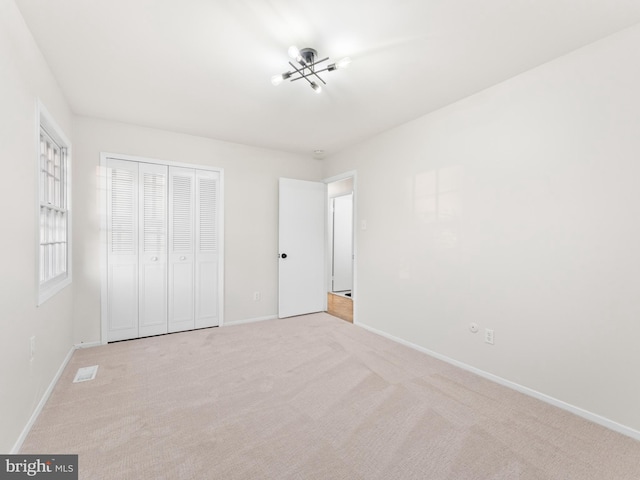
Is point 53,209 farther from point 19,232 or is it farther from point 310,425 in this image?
point 310,425

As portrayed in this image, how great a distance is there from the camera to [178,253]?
3.91 m

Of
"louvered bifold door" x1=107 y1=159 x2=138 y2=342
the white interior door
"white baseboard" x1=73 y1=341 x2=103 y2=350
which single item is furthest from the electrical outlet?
"white baseboard" x1=73 y1=341 x2=103 y2=350

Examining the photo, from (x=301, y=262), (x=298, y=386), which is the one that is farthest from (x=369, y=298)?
(x=298, y=386)

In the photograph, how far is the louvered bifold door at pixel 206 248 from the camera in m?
4.04

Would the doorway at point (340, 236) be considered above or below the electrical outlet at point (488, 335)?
above

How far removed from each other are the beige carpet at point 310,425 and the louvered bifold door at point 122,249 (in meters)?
0.58

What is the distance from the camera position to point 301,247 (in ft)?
15.6

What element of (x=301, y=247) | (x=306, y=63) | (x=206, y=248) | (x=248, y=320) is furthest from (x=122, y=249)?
(x=306, y=63)

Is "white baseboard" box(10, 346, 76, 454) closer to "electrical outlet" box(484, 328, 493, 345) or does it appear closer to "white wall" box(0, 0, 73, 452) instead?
"white wall" box(0, 0, 73, 452)

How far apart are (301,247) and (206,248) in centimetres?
140

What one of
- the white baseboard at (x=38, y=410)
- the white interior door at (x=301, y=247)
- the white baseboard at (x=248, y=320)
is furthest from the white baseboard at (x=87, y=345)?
the white interior door at (x=301, y=247)

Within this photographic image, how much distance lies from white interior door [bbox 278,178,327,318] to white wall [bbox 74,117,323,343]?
137 mm

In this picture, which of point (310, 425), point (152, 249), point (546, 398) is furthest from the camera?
point (152, 249)
